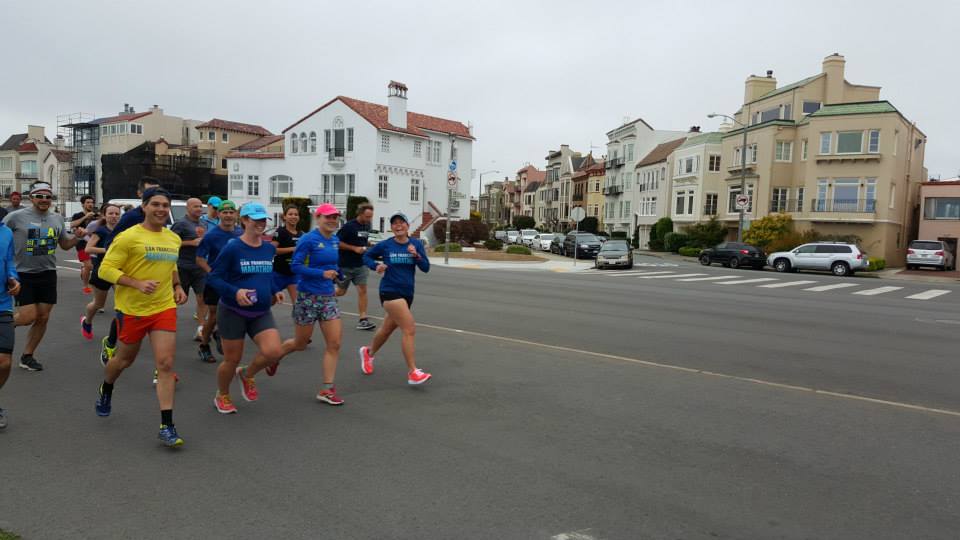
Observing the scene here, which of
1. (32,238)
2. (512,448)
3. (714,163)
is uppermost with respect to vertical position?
(714,163)

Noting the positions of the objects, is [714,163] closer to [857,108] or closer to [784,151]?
[784,151]

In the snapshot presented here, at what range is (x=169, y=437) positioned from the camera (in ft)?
15.8

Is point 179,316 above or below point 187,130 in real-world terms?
below

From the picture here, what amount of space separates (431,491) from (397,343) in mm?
5127

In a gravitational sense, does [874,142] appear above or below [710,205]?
above

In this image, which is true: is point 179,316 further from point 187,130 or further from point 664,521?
point 187,130

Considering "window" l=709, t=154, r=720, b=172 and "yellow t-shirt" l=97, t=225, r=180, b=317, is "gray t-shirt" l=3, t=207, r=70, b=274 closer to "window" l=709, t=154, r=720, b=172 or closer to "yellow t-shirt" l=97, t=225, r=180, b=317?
"yellow t-shirt" l=97, t=225, r=180, b=317

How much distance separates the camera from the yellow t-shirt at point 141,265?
15.9ft

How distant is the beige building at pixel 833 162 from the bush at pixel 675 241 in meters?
3.38

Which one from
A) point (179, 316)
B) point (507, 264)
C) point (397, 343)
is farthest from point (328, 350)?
point (507, 264)

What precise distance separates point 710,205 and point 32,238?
168 ft

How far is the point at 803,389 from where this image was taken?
7.11 metres

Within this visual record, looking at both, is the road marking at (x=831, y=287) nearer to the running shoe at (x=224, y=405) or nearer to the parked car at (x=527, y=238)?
the running shoe at (x=224, y=405)

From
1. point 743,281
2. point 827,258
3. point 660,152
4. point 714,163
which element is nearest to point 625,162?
point 660,152
